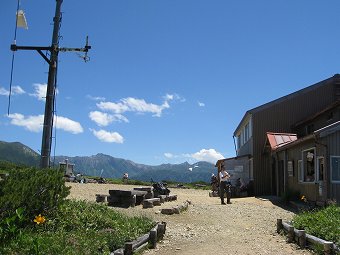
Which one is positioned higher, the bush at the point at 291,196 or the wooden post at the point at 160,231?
the bush at the point at 291,196

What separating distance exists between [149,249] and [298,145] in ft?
43.9

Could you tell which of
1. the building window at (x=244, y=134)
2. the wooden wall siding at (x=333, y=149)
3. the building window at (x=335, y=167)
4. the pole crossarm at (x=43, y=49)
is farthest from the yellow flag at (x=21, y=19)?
the building window at (x=244, y=134)

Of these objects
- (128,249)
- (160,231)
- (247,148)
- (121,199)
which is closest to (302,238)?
(160,231)

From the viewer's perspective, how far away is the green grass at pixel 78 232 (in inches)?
321

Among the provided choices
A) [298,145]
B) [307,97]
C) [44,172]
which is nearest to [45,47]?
[44,172]

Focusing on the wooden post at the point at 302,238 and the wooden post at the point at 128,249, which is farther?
the wooden post at the point at 302,238

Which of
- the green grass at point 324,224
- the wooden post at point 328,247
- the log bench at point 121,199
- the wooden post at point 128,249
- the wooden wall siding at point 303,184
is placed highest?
the wooden wall siding at point 303,184

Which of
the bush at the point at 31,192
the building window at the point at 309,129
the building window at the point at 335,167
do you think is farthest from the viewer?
the building window at the point at 309,129

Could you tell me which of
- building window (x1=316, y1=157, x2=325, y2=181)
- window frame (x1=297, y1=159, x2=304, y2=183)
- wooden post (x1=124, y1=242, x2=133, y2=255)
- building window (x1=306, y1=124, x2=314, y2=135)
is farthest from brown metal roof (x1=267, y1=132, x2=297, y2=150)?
wooden post (x1=124, y1=242, x2=133, y2=255)

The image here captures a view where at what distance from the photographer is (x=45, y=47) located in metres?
13.1

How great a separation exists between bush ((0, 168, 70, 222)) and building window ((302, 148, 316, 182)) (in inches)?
482

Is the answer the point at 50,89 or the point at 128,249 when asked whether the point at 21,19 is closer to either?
the point at 50,89

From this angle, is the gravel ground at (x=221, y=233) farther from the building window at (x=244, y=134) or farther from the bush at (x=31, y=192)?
the building window at (x=244, y=134)

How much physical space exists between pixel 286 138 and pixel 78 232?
1854 cm
